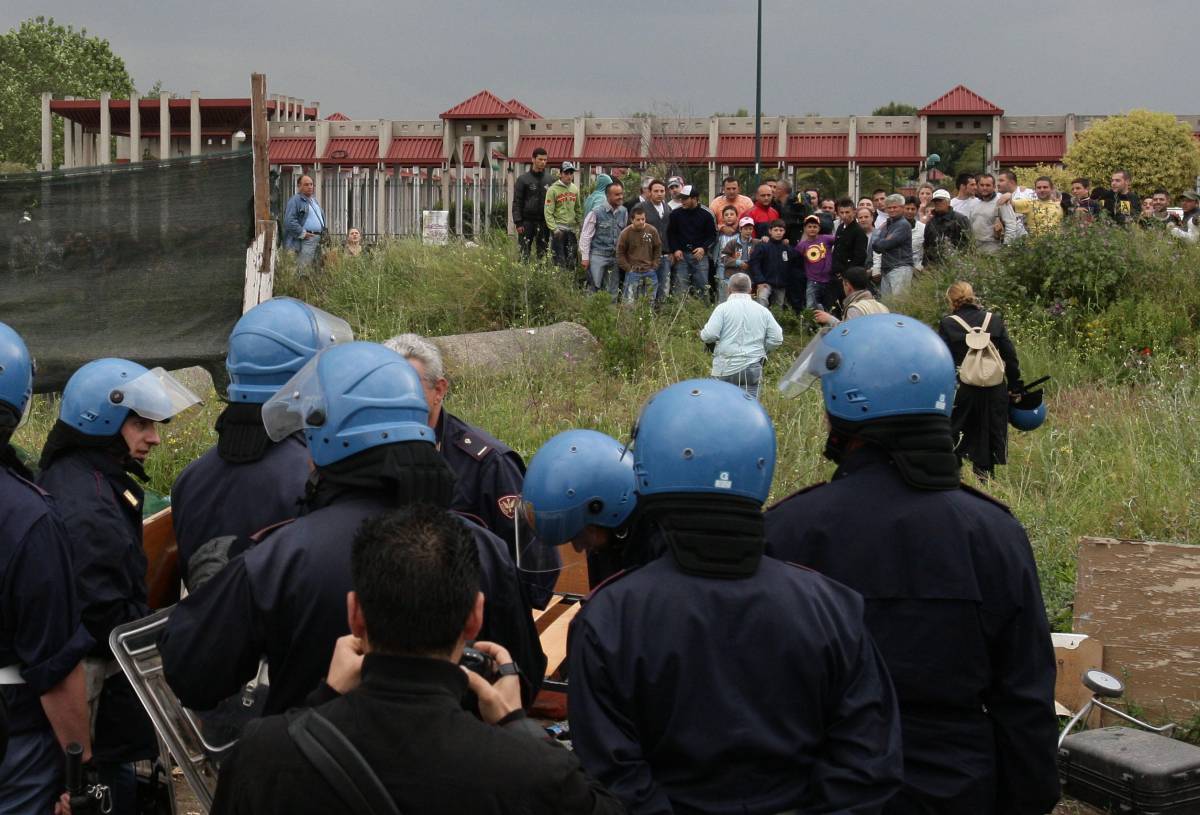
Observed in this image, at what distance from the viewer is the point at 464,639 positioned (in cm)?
247

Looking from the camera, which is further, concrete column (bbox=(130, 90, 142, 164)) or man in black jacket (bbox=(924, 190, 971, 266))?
concrete column (bbox=(130, 90, 142, 164))

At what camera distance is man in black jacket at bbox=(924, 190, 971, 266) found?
1520 centimetres

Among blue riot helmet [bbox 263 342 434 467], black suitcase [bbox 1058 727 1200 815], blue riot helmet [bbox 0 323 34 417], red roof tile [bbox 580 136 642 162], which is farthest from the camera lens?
red roof tile [bbox 580 136 642 162]

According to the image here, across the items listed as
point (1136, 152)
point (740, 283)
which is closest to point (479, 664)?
point (740, 283)

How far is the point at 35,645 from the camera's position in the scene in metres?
3.52

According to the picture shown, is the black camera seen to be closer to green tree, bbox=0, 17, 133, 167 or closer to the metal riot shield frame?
the metal riot shield frame

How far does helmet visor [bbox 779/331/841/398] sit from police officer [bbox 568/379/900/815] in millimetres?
856

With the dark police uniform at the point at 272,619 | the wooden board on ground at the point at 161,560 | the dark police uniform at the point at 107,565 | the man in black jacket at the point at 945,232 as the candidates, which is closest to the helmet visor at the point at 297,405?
the dark police uniform at the point at 272,619

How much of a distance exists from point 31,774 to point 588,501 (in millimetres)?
1699

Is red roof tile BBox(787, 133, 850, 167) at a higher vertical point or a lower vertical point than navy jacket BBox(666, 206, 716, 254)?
higher

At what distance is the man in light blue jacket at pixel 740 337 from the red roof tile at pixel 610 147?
69.1ft

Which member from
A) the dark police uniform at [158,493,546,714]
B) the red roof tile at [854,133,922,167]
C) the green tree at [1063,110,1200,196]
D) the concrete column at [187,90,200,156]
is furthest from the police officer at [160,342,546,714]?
the concrete column at [187,90,200,156]

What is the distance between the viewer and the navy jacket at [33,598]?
346 cm

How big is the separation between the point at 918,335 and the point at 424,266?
1206cm
